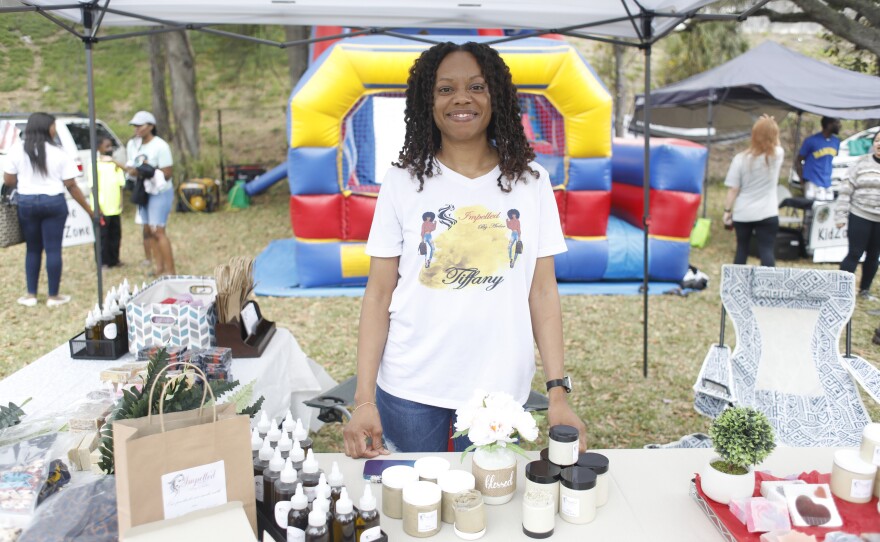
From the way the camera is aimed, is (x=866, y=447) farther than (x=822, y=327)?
No

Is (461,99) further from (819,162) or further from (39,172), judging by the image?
(819,162)

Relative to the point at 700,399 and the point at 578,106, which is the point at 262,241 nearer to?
the point at 578,106

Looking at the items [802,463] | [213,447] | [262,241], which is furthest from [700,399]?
[262,241]

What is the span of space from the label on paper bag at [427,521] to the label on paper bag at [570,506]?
0.88 feet

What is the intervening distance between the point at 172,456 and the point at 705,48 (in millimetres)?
18199

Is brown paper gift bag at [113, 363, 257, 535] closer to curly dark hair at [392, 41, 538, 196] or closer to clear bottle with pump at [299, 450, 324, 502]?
clear bottle with pump at [299, 450, 324, 502]

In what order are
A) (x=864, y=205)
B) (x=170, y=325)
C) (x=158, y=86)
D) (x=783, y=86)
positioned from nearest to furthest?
(x=170, y=325), (x=864, y=205), (x=783, y=86), (x=158, y=86)

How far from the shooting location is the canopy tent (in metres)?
3.23

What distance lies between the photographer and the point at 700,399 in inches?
119

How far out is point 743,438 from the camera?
148 centimetres

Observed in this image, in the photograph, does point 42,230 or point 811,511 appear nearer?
point 811,511

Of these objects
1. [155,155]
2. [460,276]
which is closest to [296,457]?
[460,276]

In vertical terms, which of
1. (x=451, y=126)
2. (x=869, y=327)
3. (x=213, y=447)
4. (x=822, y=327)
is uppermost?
(x=451, y=126)

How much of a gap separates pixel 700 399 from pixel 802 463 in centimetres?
128
